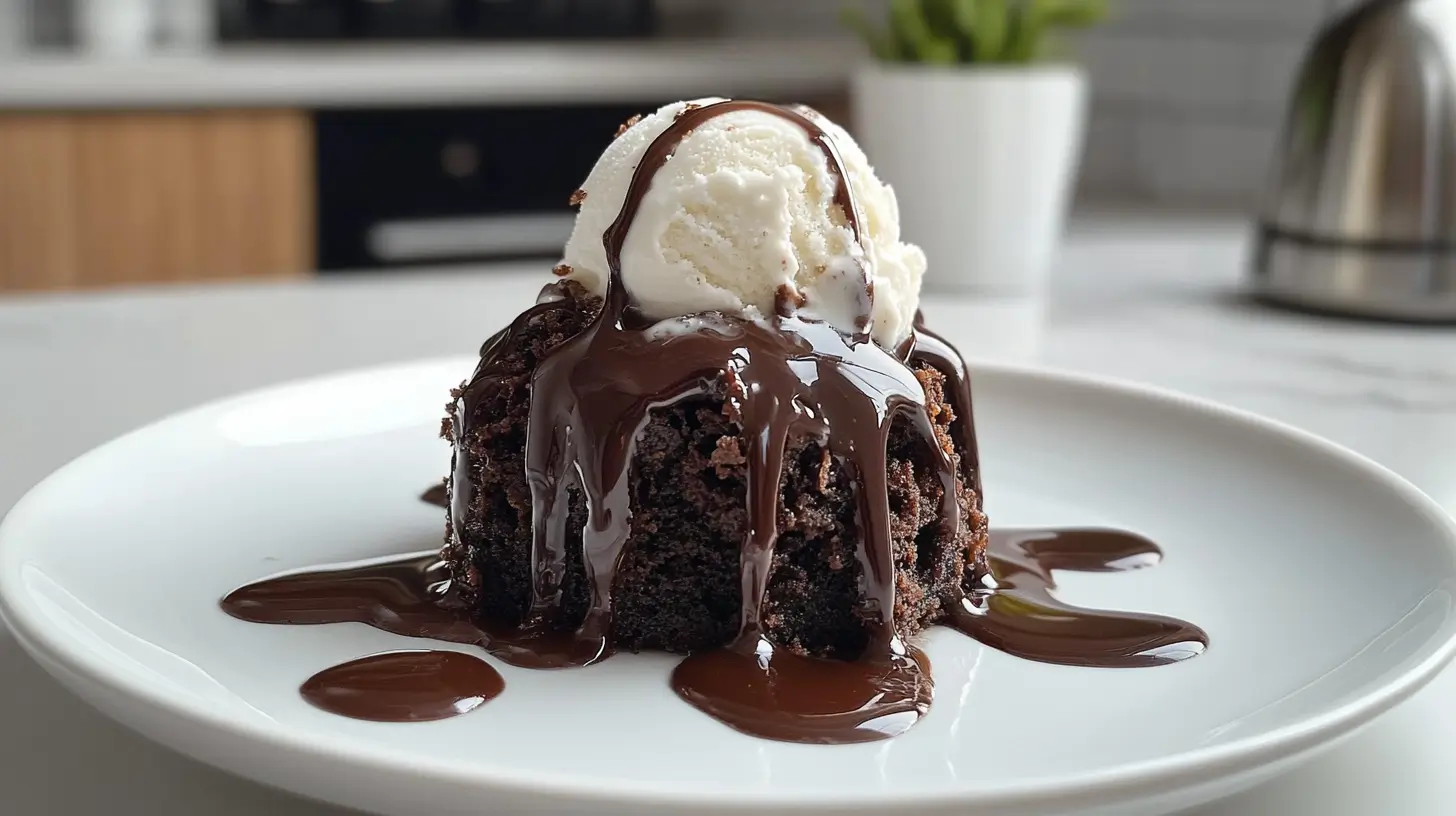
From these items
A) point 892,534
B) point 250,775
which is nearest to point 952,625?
point 892,534

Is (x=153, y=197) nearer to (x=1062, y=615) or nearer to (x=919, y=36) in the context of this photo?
(x=919, y=36)

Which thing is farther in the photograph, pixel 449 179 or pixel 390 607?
pixel 449 179

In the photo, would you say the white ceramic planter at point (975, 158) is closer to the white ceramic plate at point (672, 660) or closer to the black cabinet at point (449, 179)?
the white ceramic plate at point (672, 660)

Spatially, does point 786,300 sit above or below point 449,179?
above

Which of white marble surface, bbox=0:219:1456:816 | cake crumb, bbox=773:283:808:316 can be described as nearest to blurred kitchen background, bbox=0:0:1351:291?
white marble surface, bbox=0:219:1456:816

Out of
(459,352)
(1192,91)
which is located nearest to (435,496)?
(459,352)

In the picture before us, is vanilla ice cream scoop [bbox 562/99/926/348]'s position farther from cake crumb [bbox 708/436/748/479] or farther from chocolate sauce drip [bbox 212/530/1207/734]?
chocolate sauce drip [bbox 212/530/1207/734]
